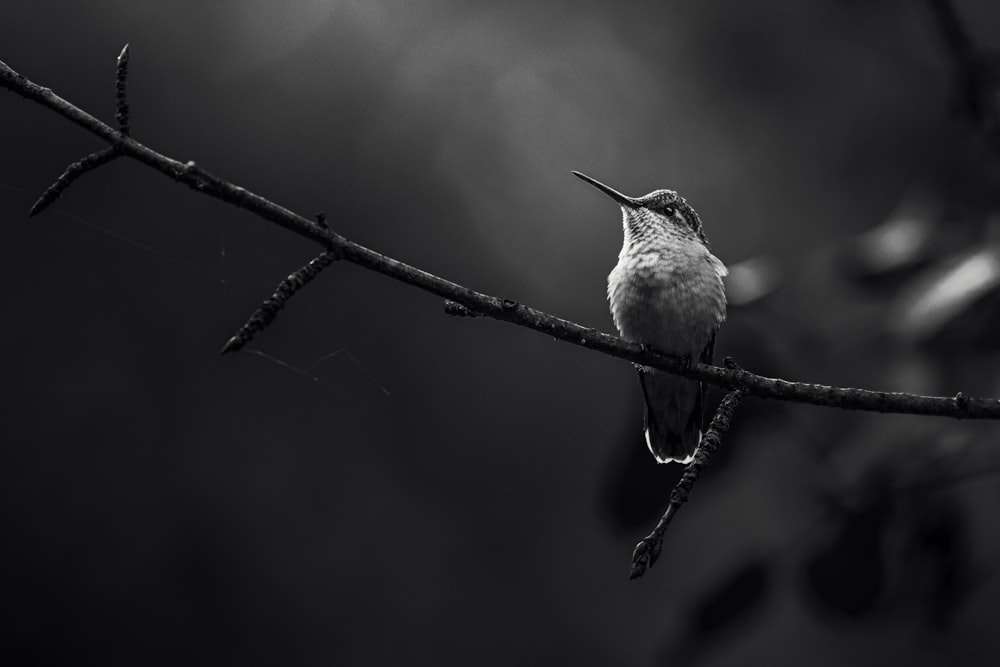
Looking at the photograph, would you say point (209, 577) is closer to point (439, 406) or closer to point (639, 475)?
point (439, 406)

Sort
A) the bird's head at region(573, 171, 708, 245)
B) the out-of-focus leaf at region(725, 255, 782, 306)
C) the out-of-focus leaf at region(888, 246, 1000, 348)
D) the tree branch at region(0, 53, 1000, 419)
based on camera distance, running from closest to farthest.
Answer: the tree branch at region(0, 53, 1000, 419) < the out-of-focus leaf at region(888, 246, 1000, 348) < the out-of-focus leaf at region(725, 255, 782, 306) < the bird's head at region(573, 171, 708, 245)

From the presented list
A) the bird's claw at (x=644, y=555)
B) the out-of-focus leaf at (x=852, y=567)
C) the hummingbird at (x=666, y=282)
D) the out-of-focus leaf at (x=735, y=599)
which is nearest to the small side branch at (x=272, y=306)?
the bird's claw at (x=644, y=555)

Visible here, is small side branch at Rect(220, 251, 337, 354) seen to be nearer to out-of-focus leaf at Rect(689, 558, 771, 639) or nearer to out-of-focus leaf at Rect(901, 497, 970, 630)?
out-of-focus leaf at Rect(689, 558, 771, 639)

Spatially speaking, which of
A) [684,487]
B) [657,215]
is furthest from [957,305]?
[657,215]

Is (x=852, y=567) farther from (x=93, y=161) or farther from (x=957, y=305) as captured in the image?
(x=93, y=161)

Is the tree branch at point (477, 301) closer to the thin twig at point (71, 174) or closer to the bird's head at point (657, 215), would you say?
the thin twig at point (71, 174)

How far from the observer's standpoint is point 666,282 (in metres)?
2.72

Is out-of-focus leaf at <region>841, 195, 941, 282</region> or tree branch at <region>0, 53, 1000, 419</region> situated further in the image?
out-of-focus leaf at <region>841, 195, 941, 282</region>

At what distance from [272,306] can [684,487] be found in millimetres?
710

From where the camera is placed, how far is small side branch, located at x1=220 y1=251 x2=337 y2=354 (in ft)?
4.27

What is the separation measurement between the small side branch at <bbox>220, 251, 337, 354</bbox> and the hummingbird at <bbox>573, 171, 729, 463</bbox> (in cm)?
121

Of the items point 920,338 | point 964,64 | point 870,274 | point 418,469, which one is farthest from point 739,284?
point 418,469

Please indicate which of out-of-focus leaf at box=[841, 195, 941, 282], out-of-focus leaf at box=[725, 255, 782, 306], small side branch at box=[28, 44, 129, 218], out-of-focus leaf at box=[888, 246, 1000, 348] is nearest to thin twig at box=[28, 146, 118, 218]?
small side branch at box=[28, 44, 129, 218]

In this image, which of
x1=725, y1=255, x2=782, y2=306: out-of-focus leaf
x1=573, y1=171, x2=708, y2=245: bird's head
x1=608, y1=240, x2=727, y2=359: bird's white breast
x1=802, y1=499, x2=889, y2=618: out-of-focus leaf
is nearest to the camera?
x1=802, y1=499, x2=889, y2=618: out-of-focus leaf
